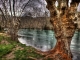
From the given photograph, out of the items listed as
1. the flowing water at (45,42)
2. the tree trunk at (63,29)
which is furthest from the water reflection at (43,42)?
the tree trunk at (63,29)

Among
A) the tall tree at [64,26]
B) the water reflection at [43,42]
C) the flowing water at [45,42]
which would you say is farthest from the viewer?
the water reflection at [43,42]

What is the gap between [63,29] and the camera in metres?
22.1

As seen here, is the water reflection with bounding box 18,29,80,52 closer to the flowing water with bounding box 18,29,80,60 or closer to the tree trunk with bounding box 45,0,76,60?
the flowing water with bounding box 18,29,80,60

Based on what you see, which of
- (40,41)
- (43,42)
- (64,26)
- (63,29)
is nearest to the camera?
(64,26)

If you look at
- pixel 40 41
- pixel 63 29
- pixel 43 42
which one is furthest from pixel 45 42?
pixel 63 29

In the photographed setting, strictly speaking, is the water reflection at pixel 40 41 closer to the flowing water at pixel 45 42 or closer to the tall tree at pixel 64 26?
the flowing water at pixel 45 42

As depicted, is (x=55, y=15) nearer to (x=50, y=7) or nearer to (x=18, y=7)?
(x=50, y=7)

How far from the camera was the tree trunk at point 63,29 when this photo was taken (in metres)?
21.5

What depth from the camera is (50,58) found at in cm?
2078

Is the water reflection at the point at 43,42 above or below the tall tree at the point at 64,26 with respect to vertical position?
below

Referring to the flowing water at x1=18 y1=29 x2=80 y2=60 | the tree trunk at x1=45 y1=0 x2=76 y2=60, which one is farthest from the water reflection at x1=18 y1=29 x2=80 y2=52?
the tree trunk at x1=45 y1=0 x2=76 y2=60

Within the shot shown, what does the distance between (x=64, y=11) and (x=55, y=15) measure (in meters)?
1.41

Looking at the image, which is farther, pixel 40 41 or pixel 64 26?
pixel 40 41

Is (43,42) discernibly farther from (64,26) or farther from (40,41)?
(64,26)
